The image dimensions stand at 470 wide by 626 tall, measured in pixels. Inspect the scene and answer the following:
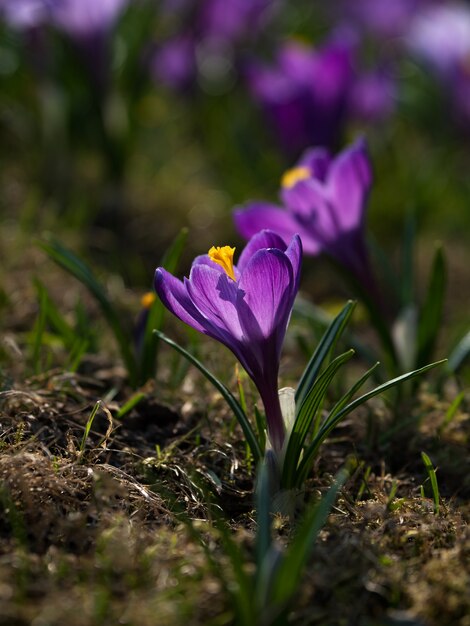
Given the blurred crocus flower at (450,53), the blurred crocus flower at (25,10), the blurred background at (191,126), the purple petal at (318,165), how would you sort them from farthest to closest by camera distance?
the blurred crocus flower at (450,53), the blurred background at (191,126), the blurred crocus flower at (25,10), the purple petal at (318,165)

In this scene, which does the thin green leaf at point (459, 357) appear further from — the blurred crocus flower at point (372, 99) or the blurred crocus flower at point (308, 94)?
the blurred crocus flower at point (372, 99)

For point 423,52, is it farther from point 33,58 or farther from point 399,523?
point 399,523

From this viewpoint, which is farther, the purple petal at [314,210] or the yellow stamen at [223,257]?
the purple petal at [314,210]

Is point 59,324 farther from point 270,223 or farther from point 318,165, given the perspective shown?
point 318,165

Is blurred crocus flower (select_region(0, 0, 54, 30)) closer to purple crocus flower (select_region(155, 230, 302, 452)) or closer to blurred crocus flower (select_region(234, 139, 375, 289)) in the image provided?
blurred crocus flower (select_region(234, 139, 375, 289))

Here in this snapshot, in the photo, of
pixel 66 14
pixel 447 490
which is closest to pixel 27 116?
Answer: pixel 66 14

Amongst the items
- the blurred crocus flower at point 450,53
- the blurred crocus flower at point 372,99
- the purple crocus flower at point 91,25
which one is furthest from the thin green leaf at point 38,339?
the blurred crocus flower at point 450,53

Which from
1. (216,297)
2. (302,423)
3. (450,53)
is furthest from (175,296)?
(450,53)
